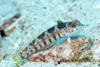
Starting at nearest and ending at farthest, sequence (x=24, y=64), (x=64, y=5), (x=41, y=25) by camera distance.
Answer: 1. (x=24, y=64)
2. (x=41, y=25)
3. (x=64, y=5)

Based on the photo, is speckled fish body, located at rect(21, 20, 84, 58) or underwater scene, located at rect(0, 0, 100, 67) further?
speckled fish body, located at rect(21, 20, 84, 58)

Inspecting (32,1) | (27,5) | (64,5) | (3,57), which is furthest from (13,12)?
(3,57)

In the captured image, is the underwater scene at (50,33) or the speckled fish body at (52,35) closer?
the underwater scene at (50,33)

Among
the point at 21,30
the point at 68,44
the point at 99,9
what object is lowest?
the point at 68,44

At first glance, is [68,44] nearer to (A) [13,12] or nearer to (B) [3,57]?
(B) [3,57]

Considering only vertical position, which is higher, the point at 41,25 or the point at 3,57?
the point at 41,25
